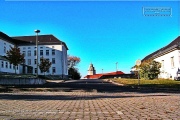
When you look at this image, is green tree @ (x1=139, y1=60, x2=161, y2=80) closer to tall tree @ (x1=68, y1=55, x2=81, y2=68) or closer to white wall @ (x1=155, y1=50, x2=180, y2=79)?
white wall @ (x1=155, y1=50, x2=180, y2=79)

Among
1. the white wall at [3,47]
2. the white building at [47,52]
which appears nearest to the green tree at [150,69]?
the white wall at [3,47]

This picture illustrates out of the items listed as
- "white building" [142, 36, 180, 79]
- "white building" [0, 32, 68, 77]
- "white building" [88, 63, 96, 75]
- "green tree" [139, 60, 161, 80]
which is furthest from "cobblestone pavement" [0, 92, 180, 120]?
"white building" [88, 63, 96, 75]

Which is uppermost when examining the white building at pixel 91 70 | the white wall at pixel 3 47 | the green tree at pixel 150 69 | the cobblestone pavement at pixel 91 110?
the white wall at pixel 3 47

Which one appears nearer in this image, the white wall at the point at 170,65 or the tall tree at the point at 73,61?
the white wall at the point at 170,65

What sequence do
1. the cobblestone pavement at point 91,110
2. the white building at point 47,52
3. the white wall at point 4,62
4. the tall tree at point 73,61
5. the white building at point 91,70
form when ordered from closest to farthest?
the cobblestone pavement at point 91,110 → the white wall at point 4,62 → the white building at point 47,52 → the tall tree at point 73,61 → the white building at point 91,70

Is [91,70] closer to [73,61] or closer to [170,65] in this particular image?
[73,61]

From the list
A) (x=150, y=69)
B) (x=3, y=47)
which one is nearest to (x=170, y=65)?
(x=150, y=69)

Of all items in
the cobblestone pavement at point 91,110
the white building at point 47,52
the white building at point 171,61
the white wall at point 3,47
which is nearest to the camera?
the cobblestone pavement at point 91,110

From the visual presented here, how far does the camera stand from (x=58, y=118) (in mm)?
6812

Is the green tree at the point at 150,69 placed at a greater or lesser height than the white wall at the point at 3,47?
lesser

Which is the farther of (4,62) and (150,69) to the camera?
(4,62)

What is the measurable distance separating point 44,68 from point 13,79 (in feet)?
142

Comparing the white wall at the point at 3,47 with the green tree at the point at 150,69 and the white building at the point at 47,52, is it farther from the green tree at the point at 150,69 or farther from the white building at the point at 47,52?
the green tree at the point at 150,69

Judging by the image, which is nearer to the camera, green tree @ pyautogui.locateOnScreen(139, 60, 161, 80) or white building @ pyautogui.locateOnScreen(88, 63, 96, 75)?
green tree @ pyautogui.locateOnScreen(139, 60, 161, 80)
